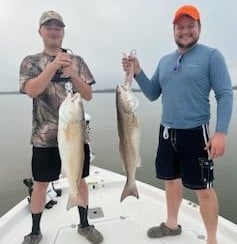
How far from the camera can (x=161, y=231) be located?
4430mm

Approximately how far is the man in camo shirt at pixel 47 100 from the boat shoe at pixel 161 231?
21.9 inches

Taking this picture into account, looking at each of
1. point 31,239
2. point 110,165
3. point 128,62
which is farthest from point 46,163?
point 110,165

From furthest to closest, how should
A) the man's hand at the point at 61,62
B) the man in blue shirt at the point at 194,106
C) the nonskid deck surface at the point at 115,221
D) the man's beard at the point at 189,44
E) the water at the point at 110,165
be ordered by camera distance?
the water at the point at 110,165 → the nonskid deck surface at the point at 115,221 → the man's beard at the point at 189,44 → the man in blue shirt at the point at 194,106 → the man's hand at the point at 61,62

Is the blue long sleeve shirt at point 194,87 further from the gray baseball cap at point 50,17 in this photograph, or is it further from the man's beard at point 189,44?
the gray baseball cap at point 50,17

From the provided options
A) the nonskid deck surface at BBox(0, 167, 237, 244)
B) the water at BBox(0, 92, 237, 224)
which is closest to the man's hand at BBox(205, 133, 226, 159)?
the nonskid deck surface at BBox(0, 167, 237, 244)

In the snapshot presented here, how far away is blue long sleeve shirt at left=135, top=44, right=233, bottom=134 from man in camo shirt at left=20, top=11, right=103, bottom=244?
80 cm

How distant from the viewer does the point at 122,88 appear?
3510 millimetres

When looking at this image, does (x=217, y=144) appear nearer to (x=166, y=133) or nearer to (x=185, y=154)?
(x=185, y=154)

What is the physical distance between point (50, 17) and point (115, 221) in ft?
8.19

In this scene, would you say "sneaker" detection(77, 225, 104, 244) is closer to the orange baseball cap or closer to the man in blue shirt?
the man in blue shirt

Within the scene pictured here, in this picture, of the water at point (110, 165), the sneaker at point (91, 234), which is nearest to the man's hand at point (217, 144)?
the sneaker at point (91, 234)

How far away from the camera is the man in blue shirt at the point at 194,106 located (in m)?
3.71

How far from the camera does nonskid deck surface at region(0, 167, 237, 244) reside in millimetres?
4383

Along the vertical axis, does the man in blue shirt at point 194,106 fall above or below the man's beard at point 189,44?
below
